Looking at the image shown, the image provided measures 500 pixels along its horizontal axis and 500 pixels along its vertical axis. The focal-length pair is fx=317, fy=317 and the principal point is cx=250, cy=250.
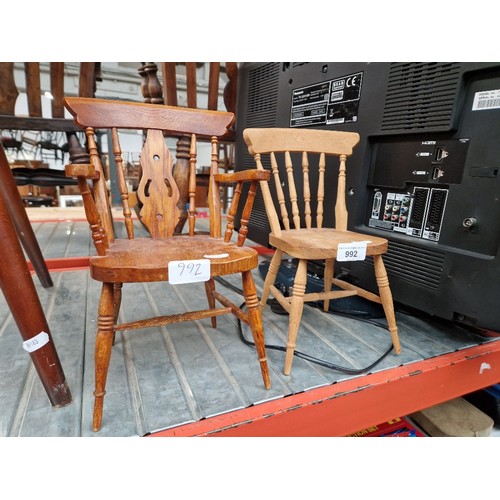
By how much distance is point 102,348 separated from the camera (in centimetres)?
75

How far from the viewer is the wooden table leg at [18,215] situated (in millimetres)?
1286

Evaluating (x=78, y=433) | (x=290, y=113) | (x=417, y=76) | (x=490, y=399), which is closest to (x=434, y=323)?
(x=490, y=399)

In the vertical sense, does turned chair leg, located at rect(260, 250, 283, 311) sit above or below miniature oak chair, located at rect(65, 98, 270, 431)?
Answer: below

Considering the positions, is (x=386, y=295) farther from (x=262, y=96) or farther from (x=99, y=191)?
(x=262, y=96)

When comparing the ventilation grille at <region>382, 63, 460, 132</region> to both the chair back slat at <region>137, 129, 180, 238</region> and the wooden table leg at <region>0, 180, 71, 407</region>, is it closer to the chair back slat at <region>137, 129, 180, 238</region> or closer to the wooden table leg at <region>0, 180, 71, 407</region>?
the chair back slat at <region>137, 129, 180, 238</region>

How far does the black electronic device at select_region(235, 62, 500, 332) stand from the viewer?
97 centimetres

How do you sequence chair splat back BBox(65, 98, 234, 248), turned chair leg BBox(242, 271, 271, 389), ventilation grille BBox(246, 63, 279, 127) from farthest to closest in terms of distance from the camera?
ventilation grille BBox(246, 63, 279, 127) < chair splat back BBox(65, 98, 234, 248) < turned chair leg BBox(242, 271, 271, 389)

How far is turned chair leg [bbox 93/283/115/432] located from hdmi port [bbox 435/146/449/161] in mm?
1111

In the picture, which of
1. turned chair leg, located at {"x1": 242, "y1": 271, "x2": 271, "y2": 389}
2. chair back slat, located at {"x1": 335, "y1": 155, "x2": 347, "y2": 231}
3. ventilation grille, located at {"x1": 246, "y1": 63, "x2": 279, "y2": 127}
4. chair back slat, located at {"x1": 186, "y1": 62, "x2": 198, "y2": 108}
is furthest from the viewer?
chair back slat, located at {"x1": 186, "y1": 62, "x2": 198, "y2": 108}

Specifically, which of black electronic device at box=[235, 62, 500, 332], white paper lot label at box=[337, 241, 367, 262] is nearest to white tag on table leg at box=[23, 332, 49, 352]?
white paper lot label at box=[337, 241, 367, 262]

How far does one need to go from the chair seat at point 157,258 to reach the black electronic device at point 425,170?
2.16 feet

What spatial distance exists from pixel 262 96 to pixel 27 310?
1516 millimetres

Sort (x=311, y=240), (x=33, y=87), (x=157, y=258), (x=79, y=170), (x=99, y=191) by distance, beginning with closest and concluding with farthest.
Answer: (x=79, y=170)
(x=157, y=258)
(x=99, y=191)
(x=311, y=240)
(x=33, y=87)

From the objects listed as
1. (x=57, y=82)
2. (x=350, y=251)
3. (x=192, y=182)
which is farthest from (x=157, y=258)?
(x=57, y=82)
